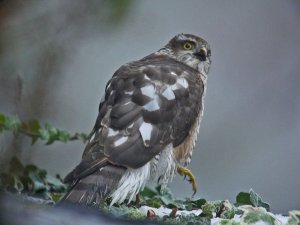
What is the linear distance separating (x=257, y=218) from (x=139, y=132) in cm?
50

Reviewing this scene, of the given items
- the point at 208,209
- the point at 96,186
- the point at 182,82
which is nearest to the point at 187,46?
the point at 182,82

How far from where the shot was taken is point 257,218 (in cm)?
196

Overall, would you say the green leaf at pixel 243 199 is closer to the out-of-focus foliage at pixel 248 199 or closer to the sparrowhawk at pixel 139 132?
the out-of-focus foliage at pixel 248 199

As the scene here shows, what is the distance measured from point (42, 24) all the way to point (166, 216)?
2.33ft

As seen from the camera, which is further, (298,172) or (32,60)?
(298,172)

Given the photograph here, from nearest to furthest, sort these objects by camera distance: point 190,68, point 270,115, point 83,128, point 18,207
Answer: point 18,207, point 190,68, point 83,128, point 270,115

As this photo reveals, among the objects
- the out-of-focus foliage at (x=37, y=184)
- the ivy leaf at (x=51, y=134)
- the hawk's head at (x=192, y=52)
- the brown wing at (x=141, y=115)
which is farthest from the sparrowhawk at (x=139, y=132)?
the ivy leaf at (x=51, y=134)

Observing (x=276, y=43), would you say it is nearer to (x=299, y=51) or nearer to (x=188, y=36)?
(x=299, y=51)

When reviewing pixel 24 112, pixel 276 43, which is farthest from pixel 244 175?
pixel 24 112

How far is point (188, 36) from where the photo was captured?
3012 millimetres

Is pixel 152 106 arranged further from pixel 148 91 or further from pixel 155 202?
pixel 155 202

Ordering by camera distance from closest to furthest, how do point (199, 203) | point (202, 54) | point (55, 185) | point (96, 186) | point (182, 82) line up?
point (96, 186)
point (199, 203)
point (182, 82)
point (55, 185)
point (202, 54)

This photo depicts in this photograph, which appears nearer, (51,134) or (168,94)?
(168,94)

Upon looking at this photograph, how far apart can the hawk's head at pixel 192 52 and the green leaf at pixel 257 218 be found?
1.01 metres
